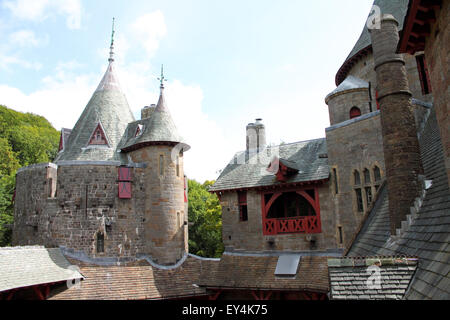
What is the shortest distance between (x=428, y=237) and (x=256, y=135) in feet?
58.2

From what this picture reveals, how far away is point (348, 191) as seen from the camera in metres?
15.6

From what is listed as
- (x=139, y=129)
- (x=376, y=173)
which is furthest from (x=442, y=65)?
(x=139, y=129)

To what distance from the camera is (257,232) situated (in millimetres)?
18797

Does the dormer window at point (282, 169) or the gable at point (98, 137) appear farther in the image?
the gable at point (98, 137)

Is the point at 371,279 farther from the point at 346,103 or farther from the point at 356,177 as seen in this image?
the point at 346,103

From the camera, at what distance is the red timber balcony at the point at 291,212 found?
17.4 m

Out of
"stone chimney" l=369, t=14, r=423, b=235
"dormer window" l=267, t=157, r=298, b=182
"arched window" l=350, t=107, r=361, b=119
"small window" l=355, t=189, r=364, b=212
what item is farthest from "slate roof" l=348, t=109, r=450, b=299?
"dormer window" l=267, t=157, r=298, b=182

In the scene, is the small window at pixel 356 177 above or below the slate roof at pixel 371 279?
above

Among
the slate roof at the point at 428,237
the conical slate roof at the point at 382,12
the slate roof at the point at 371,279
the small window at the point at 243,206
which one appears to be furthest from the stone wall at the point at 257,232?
the slate roof at the point at 371,279

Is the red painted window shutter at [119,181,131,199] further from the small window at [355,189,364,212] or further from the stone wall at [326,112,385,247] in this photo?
the small window at [355,189,364,212]

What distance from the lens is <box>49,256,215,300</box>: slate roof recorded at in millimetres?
15719

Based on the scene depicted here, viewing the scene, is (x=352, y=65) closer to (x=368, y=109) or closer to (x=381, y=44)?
(x=368, y=109)

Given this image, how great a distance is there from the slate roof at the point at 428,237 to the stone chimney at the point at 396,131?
0.46m

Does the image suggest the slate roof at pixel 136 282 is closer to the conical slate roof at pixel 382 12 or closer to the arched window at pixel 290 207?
the arched window at pixel 290 207
